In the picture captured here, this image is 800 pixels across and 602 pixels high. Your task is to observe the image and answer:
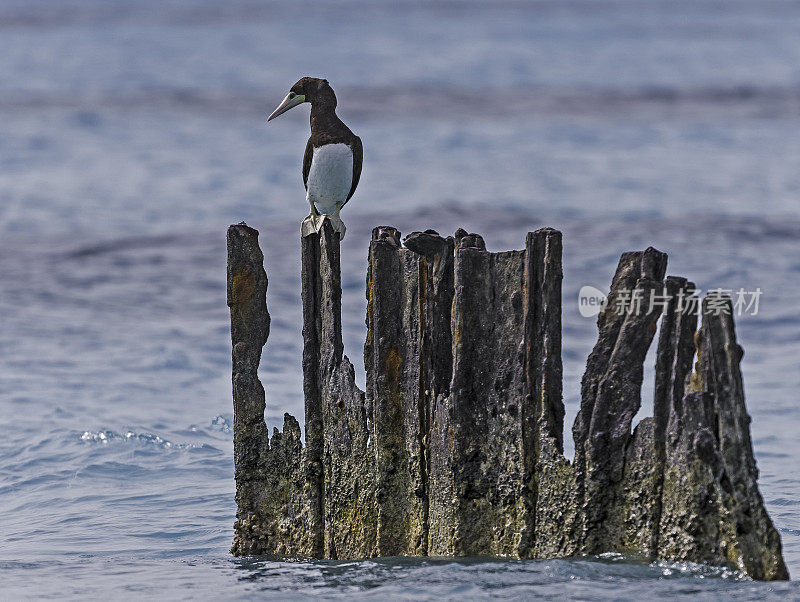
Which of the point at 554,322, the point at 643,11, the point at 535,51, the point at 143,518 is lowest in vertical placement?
the point at 143,518

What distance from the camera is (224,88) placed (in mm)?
47812

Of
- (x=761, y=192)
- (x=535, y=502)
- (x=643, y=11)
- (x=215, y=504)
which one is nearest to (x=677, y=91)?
(x=761, y=192)

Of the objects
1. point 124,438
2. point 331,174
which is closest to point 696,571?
point 331,174

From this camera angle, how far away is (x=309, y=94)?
27.5ft

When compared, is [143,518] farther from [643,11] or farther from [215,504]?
[643,11]

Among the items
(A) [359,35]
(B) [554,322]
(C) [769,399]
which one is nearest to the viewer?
(B) [554,322]

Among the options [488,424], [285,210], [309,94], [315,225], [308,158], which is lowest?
[488,424]

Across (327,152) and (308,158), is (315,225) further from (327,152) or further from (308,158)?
(308,158)

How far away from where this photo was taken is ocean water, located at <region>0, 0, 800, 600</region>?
32.0ft

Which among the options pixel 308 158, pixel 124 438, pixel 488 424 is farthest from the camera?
pixel 124 438

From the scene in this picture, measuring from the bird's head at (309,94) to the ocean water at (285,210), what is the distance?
10.4ft

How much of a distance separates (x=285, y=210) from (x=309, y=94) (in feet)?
67.2

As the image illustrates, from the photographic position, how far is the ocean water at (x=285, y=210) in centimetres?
975

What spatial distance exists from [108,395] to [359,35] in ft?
153
